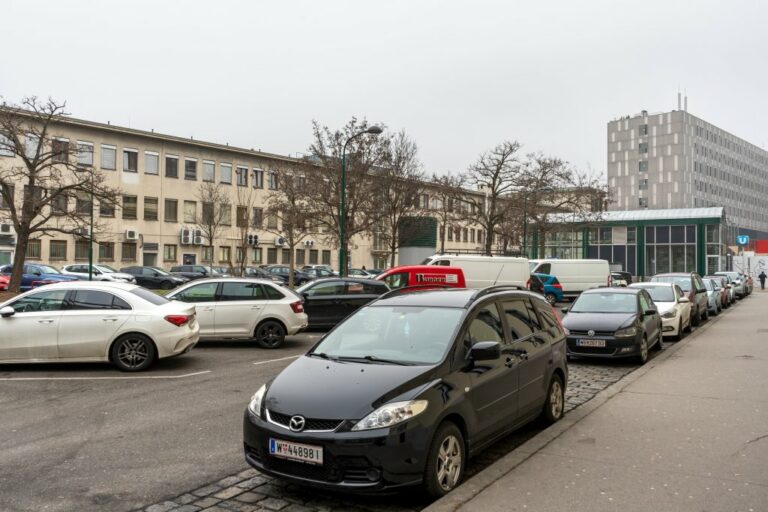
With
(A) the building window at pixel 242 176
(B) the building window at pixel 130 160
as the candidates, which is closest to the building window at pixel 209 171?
(A) the building window at pixel 242 176

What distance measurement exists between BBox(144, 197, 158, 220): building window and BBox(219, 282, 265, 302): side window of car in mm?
44932

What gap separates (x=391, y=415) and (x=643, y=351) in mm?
9164

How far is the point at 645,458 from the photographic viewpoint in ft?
19.3

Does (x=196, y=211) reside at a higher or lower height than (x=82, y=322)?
higher

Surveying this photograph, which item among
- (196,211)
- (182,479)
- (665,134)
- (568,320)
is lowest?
(182,479)

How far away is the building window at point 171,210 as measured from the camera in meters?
57.6

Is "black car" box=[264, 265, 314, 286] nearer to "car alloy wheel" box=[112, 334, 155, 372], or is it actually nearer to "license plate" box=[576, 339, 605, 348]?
"license plate" box=[576, 339, 605, 348]

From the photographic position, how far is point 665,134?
4628 inches

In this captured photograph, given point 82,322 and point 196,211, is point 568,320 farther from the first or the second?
point 196,211

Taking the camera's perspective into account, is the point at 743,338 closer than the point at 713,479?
No

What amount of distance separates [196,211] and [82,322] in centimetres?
4969

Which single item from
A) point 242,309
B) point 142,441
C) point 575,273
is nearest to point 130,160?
point 575,273

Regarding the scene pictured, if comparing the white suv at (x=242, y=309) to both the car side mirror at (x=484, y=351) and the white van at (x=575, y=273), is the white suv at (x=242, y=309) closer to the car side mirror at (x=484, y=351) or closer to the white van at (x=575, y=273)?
the car side mirror at (x=484, y=351)

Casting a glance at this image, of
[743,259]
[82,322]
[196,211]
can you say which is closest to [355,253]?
[196,211]
